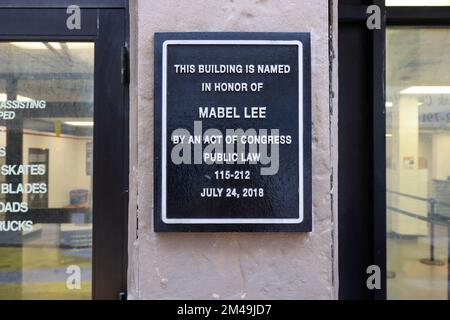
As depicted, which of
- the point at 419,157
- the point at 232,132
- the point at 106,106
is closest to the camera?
the point at 232,132

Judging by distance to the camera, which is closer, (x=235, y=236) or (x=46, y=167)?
(x=235, y=236)

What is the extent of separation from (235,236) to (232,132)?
2.37 feet

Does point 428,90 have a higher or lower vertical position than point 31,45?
lower

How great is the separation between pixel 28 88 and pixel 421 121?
3350mm

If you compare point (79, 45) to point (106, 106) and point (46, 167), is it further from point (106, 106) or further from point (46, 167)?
point (46, 167)

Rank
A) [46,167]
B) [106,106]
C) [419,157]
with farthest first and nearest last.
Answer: [419,157]
[46,167]
[106,106]

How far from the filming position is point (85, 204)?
10.2 ft

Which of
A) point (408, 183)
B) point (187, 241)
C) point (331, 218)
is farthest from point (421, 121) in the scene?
point (187, 241)

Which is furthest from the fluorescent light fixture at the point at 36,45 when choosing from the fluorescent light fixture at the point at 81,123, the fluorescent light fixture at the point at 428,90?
the fluorescent light fixture at the point at 428,90

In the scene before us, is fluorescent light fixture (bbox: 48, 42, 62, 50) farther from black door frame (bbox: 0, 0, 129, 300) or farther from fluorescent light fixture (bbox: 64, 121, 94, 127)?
fluorescent light fixture (bbox: 64, 121, 94, 127)

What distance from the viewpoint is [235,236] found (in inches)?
105

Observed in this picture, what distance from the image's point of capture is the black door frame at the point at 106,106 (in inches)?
118

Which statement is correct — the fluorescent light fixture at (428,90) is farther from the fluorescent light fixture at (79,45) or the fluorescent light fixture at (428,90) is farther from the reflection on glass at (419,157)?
the fluorescent light fixture at (79,45)

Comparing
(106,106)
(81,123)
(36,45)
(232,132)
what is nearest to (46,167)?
(81,123)
